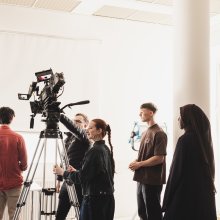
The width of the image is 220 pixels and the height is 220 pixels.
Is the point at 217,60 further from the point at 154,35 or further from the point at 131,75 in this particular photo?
the point at 131,75

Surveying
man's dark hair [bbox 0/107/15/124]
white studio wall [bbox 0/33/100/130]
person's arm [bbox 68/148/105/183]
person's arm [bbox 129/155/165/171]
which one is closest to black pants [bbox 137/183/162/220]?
person's arm [bbox 129/155/165/171]

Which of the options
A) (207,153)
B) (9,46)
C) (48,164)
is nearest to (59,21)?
(9,46)

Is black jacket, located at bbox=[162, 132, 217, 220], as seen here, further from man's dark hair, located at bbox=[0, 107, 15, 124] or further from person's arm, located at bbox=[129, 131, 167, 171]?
man's dark hair, located at bbox=[0, 107, 15, 124]

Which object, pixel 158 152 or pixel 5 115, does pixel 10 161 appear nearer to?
pixel 5 115

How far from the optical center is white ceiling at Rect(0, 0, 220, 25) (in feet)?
15.5

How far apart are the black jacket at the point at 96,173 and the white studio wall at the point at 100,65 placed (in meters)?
2.24

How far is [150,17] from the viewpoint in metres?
5.33

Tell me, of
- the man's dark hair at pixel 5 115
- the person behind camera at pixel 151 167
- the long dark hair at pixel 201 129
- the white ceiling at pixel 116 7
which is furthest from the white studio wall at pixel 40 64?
the long dark hair at pixel 201 129

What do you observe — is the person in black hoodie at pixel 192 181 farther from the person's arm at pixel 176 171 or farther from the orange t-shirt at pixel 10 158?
the orange t-shirt at pixel 10 158

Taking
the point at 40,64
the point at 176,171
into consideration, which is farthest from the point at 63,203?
the point at 40,64

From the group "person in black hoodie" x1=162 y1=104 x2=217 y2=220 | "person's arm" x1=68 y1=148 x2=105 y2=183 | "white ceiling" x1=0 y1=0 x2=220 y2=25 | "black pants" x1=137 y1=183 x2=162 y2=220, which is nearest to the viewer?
"person in black hoodie" x1=162 y1=104 x2=217 y2=220

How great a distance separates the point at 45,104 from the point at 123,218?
117 inches

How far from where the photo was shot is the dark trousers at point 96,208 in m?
2.68

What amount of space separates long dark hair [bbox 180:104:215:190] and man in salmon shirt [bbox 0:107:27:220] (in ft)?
5.75
